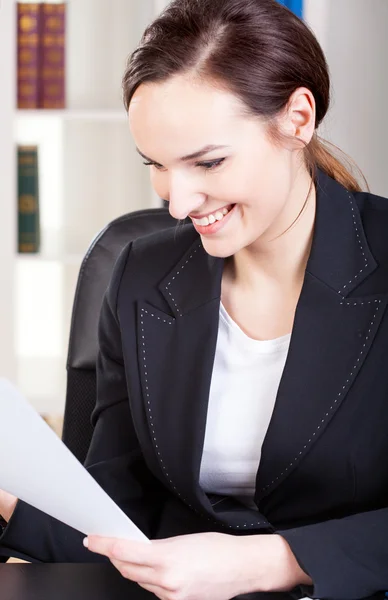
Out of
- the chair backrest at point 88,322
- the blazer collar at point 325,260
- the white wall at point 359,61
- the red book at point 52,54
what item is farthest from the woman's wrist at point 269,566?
the red book at point 52,54

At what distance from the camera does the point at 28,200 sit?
124 inches

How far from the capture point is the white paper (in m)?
0.84

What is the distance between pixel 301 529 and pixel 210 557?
4.8 inches

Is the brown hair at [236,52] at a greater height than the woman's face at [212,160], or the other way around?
the brown hair at [236,52]

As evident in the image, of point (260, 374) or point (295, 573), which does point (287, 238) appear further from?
point (295, 573)

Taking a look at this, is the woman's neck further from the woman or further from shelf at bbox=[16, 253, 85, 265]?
shelf at bbox=[16, 253, 85, 265]

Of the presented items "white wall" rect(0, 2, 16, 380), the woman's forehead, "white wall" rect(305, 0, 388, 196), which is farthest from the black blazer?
"white wall" rect(0, 2, 16, 380)

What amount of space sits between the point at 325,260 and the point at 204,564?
0.46 meters

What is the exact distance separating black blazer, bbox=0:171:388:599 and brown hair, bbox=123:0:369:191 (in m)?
0.19

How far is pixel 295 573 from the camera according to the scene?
1.00m

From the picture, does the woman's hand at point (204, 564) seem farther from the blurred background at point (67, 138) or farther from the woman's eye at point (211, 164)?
the blurred background at point (67, 138)

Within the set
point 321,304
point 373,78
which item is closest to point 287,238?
point 321,304

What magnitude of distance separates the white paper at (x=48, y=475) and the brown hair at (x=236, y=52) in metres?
0.48

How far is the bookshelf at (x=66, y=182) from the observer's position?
3133mm
